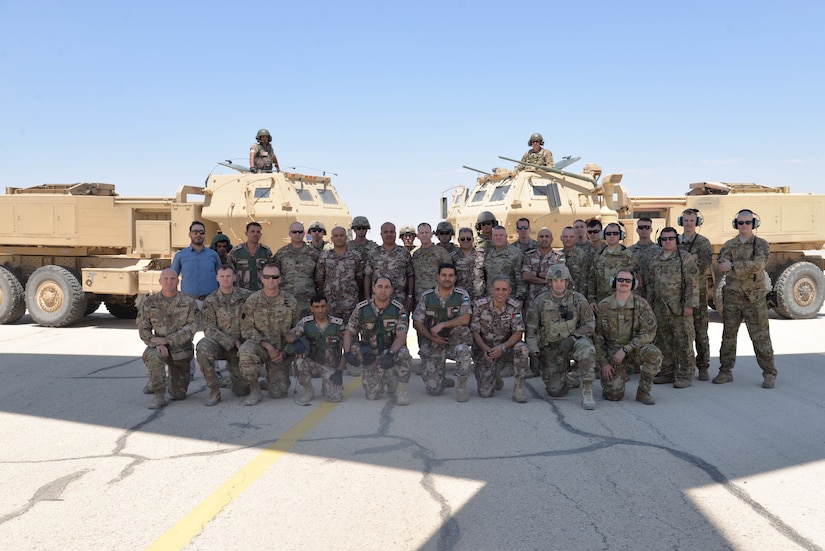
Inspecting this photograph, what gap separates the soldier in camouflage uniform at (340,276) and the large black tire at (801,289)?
892cm

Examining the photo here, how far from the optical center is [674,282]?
633cm

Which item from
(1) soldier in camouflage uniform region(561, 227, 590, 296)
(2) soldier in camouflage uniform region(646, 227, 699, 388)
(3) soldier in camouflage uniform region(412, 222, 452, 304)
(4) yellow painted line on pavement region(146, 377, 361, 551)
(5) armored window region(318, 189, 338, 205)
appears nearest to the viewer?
(4) yellow painted line on pavement region(146, 377, 361, 551)

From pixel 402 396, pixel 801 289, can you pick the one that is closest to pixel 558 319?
pixel 402 396

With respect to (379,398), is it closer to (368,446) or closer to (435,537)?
(368,446)

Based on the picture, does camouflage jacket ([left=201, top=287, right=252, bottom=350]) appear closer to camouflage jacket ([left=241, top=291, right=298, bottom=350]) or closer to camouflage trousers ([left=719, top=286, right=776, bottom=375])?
camouflage jacket ([left=241, top=291, right=298, bottom=350])

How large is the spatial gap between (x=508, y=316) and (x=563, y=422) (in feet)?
4.23

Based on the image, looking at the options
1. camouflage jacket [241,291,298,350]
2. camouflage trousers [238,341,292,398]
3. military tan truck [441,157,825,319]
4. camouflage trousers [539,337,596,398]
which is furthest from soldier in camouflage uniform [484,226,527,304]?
military tan truck [441,157,825,319]

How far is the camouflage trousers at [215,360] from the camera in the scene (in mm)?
5656

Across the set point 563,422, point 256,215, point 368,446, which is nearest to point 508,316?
point 563,422

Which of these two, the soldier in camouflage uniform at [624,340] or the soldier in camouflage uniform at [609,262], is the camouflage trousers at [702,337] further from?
the soldier in camouflage uniform at [624,340]

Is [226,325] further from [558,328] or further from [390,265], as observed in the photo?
[558,328]

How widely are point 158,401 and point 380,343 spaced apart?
6.47ft

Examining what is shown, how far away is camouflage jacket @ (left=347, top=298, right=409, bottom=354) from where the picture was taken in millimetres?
5949

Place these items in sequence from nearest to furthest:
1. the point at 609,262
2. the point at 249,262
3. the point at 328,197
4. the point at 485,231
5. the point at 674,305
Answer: the point at 674,305
the point at 609,262
the point at 249,262
the point at 485,231
the point at 328,197
